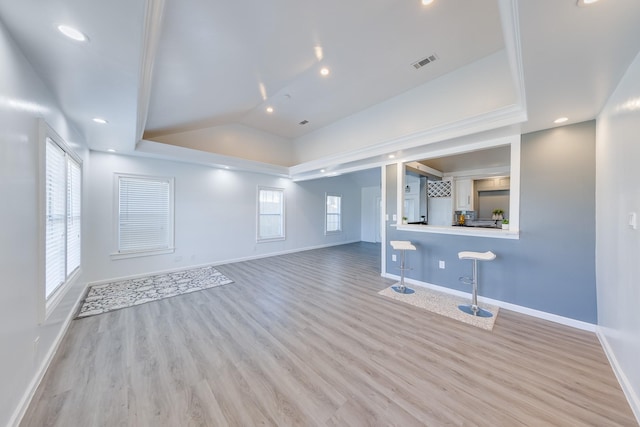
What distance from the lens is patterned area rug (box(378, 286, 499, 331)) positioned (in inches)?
107

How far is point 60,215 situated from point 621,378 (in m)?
5.62

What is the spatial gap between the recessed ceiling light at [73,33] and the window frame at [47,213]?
97cm

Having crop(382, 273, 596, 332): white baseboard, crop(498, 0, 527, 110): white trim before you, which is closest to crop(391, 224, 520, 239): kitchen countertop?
crop(382, 273, 596, 332): white baseboard

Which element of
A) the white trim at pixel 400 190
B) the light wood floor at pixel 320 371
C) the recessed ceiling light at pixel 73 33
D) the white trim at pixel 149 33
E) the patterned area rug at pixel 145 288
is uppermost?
the white trim at pixel 149 33

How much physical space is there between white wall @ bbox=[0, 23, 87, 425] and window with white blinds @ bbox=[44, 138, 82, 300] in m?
0.36

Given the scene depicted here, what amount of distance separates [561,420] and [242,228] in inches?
231

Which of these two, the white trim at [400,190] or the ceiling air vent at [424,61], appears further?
the white trim at [400,190]

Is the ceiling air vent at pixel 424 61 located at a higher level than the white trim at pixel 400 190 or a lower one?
higher

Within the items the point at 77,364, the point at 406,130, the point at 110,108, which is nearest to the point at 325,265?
the point at 406,130

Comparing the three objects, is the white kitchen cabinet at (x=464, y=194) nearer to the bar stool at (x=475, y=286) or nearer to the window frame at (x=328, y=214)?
the window frame at (x=328, y=214)

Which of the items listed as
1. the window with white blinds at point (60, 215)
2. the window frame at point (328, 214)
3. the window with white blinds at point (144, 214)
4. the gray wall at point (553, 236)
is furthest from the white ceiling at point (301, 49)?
the window frame at point (328, 214)

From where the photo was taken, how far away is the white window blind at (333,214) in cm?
812

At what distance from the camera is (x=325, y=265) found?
5441 mm

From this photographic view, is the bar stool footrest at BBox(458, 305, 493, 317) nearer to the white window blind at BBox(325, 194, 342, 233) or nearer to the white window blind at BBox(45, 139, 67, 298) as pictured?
the white window blind at BBox(45, 139, 67, 298)
